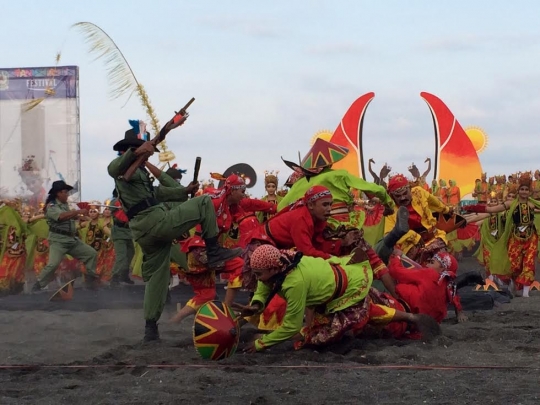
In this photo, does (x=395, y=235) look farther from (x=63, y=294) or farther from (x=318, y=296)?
(x=63, y=294)

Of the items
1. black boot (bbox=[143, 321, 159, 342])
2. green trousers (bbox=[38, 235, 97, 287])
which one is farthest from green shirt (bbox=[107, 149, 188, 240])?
green trousers (bbox=[38, 235, 97, 287])

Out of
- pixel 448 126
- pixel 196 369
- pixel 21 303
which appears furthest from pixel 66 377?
pixel 448 126

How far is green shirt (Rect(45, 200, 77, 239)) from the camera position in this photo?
36.2 feet

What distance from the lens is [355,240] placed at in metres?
6.42

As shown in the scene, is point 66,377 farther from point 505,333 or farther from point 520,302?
point 520,302

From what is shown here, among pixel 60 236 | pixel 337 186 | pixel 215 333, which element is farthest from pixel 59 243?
pixel 215 333

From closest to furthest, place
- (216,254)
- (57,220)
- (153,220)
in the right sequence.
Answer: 1. (153,220)
2. (216,254)
3. (57,220)

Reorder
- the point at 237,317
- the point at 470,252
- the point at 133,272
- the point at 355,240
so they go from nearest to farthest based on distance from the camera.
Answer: the point at 237,317 → the point at 355,240 → the point at 133,272 → the point at 470,252

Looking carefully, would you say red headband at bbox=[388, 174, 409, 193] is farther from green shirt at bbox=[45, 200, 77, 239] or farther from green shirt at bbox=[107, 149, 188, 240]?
green shirt at bbox=[45, 200, 77, 239]

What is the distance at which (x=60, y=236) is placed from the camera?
37.2ft

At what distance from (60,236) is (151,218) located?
516 centimetres

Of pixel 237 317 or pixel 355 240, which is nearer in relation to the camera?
pixel 237 317

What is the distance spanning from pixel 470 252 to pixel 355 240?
41.4 ft

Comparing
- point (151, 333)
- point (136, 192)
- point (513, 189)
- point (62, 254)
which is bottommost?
point (151, 333)
